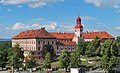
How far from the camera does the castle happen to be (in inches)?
4382

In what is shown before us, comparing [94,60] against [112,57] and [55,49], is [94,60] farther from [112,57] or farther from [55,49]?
[55,49]

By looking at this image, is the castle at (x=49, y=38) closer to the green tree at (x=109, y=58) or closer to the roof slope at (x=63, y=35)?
the roof slope at (x=63, y=35)

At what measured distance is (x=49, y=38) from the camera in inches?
4441

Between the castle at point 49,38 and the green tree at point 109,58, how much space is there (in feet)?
103

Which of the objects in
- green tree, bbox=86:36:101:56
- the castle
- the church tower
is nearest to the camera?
green tree, bbox=86:36:101:56

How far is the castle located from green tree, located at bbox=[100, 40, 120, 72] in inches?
1232

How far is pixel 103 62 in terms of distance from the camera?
246ft

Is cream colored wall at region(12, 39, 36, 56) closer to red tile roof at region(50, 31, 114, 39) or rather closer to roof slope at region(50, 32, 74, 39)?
roof slope at region(50, 32, 74, 39)

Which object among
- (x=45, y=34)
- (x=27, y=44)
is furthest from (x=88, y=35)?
(x=27, y=44)

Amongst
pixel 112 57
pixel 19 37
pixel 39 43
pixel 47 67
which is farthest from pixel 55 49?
pixel 112 57

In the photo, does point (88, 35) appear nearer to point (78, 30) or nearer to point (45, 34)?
point (78, 30)

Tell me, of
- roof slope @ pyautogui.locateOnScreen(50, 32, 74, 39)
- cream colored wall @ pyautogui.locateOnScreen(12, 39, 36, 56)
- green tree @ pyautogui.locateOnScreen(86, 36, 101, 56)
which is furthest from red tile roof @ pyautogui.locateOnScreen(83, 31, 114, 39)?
green tree @ pyautogui.locateOnScreen(86, 36, 101, 56)

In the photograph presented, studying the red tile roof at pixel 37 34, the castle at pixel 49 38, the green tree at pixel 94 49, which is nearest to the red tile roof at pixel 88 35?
the castle at pixel 49 38

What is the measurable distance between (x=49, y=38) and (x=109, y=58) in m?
39.5
